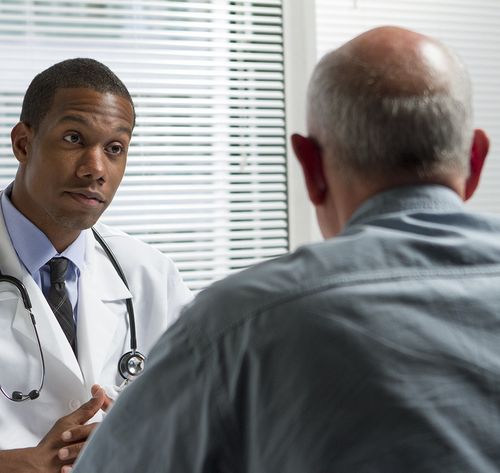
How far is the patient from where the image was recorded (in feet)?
2.21

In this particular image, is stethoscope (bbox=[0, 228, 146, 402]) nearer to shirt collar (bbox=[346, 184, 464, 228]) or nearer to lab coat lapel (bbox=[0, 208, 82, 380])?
lab coat lapel (bbox=[0, 208, 82, 380])

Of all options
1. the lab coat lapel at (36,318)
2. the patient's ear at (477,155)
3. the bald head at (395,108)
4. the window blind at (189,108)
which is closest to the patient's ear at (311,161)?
the bald head at (395,108)

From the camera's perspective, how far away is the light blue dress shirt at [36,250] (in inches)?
65.1

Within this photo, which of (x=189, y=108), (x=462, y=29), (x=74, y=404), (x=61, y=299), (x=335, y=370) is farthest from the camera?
(x=462, y=29)

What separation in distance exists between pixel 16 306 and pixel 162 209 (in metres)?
0.88

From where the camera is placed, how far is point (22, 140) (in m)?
1.76

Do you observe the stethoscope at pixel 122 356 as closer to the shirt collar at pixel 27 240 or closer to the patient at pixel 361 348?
the shirt collar at pixel 27 240

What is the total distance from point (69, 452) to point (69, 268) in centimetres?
42

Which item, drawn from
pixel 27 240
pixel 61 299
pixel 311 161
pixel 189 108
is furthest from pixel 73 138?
pixel 311 161

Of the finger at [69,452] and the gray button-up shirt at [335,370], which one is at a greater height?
the gray button-up shirt at [335,370]

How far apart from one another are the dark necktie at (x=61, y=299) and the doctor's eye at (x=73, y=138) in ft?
0.82

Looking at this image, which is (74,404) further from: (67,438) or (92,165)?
(92,165)

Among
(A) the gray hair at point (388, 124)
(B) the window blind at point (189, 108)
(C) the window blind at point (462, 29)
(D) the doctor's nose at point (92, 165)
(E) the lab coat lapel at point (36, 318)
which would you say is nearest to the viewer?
(A) the gray hair at point (388, 124)

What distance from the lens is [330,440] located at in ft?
2.20
